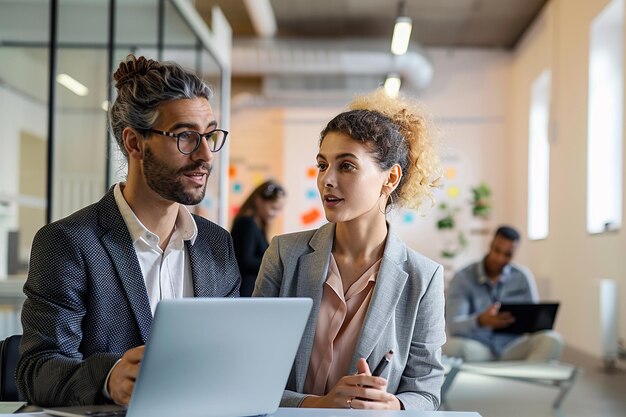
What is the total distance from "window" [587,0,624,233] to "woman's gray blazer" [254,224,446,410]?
738 cm

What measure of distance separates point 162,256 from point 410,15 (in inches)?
458

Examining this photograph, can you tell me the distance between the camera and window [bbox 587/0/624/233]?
30.5 ft

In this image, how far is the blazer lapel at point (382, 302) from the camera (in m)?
2.28

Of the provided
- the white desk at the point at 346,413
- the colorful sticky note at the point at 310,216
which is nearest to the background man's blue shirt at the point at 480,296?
the white desk at the point at 346,413

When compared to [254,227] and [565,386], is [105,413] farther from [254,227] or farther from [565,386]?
[254,227]

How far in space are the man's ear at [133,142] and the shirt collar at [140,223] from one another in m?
0.10

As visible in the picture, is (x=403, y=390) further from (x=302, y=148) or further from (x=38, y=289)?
(x=302, y=148)

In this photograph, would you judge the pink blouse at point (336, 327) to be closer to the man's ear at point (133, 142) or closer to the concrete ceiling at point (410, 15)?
the man's ear at point (133, 142)

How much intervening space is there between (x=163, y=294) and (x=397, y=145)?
2.56 ft

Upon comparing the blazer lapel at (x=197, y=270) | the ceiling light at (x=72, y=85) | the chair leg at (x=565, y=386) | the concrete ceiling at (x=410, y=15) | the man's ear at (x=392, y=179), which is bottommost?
the chair leg at (x=565, y=386)

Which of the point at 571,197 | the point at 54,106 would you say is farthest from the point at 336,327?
the point at 571,197

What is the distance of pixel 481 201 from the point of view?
48.6 feet

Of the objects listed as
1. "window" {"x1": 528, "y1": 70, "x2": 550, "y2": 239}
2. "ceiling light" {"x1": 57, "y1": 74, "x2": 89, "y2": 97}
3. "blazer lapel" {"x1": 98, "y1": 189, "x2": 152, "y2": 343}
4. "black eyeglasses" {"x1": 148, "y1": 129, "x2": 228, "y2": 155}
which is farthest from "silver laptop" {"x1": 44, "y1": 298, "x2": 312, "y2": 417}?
"window" {"x1": 528, "y1": 70, "x2": 550, "y2": 239}

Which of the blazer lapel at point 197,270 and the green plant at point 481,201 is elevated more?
the green plant at point 481,201
